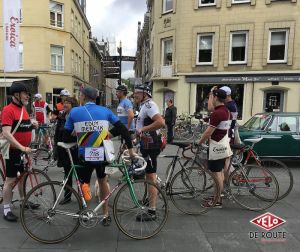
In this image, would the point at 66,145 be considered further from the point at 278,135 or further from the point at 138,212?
the point at 278,135

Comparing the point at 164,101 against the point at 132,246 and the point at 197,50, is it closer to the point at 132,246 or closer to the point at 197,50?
the point at 197,50

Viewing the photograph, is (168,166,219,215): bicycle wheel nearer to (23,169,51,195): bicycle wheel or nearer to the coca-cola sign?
(23,169,51,195): bicycle wheel

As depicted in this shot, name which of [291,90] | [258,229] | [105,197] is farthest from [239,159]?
[291,90]

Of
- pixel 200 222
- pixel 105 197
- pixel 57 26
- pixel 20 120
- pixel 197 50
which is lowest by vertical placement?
pixel 200 222

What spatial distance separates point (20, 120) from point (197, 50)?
636 inches

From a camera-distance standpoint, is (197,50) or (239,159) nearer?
(239,159)

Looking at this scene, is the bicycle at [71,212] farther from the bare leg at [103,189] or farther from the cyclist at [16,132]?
the cyclist at [16,132]

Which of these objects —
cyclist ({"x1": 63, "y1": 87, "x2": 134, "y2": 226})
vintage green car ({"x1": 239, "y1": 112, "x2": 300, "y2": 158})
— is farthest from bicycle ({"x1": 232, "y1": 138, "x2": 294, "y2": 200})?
vintage green car ({"x1": 239, "y1": 112, "x2": 300, "y2": 158})

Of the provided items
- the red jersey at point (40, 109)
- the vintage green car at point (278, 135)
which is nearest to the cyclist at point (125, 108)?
the vintage green car at point (278, 135)

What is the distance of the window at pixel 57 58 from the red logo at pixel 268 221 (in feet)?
75.5

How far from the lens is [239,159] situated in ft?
18.0

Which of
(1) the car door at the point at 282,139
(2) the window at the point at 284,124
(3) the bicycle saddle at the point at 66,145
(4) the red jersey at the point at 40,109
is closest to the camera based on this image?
(3) the bicycle saddle at the point at 66,145

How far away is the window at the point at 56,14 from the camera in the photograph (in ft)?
82.0

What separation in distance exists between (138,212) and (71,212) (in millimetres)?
808
